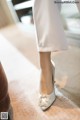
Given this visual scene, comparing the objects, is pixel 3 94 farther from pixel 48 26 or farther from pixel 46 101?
pixel 48 26

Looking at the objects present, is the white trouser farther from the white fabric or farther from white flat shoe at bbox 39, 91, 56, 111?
white flat shoe at bbox 39, 91, 56, 111

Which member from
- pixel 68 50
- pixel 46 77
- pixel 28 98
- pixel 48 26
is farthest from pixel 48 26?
pixel 68 50

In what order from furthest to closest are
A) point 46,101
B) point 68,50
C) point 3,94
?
point 68,50 → point 46,101 → point 3,94

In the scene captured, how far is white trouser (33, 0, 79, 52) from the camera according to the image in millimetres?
809

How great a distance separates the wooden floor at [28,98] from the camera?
34.0 inches

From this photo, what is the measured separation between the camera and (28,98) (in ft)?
3.34

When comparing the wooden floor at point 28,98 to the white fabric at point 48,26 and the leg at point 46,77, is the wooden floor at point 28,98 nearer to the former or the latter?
the leg at point 46,77

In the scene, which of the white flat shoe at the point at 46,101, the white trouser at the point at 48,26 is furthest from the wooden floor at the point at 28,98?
the white trouser at the point at 48,26

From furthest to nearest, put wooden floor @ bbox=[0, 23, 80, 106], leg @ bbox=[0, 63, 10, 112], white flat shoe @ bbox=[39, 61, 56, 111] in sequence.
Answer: wooden floor @ bbox=[0, 23, 80, 106] → white flat shoe @ bbox=[39, 61, 56, 111] → leg @ bbox=[0, 63, 10, 112]

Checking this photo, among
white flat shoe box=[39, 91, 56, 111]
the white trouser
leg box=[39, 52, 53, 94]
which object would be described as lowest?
white flat shoe box=[39, 91, 56, 111]

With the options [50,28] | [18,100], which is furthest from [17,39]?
[50,28]

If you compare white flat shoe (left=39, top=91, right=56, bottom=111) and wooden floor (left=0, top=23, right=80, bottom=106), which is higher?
white flat shoe (left=39, top=91, right=56, bottom=111)

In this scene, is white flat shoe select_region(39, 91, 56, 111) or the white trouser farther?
white flat shoe select_region(39, 91, 56, 111)

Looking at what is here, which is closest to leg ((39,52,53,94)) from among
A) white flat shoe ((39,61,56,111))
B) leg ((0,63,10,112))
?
white flat shoe ((39,61,56,111))
